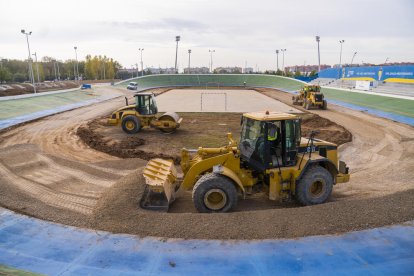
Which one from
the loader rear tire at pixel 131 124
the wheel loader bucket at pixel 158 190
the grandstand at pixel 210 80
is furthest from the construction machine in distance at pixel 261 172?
the grandstand at pixel 210 80

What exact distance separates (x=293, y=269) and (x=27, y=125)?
2192 centimetres

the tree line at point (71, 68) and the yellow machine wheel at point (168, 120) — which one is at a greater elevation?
the tree line at point (71, 68)

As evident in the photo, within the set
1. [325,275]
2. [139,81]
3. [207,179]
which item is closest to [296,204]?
[207,179]

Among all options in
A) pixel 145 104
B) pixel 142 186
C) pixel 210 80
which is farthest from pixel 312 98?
pixel 210 80

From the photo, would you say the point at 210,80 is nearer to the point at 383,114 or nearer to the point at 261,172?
the point at 383,114

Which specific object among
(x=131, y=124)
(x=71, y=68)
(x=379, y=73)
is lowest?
(x=131, y=124)

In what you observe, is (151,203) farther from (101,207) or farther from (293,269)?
(293,269)

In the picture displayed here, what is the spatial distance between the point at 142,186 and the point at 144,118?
1161cm

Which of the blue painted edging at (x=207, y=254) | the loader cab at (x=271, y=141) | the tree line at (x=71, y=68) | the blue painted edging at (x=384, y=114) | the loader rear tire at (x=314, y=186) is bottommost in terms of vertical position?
the blue painted edging at (x=207, y=254)

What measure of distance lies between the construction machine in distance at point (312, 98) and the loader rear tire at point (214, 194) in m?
26.2

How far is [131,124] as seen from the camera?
1986 cm

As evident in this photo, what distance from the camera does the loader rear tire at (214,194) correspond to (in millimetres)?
7691

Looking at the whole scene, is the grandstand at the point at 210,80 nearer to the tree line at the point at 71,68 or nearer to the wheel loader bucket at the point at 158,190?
the tree line at the point at 71,68

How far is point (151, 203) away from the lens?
8203 mm
